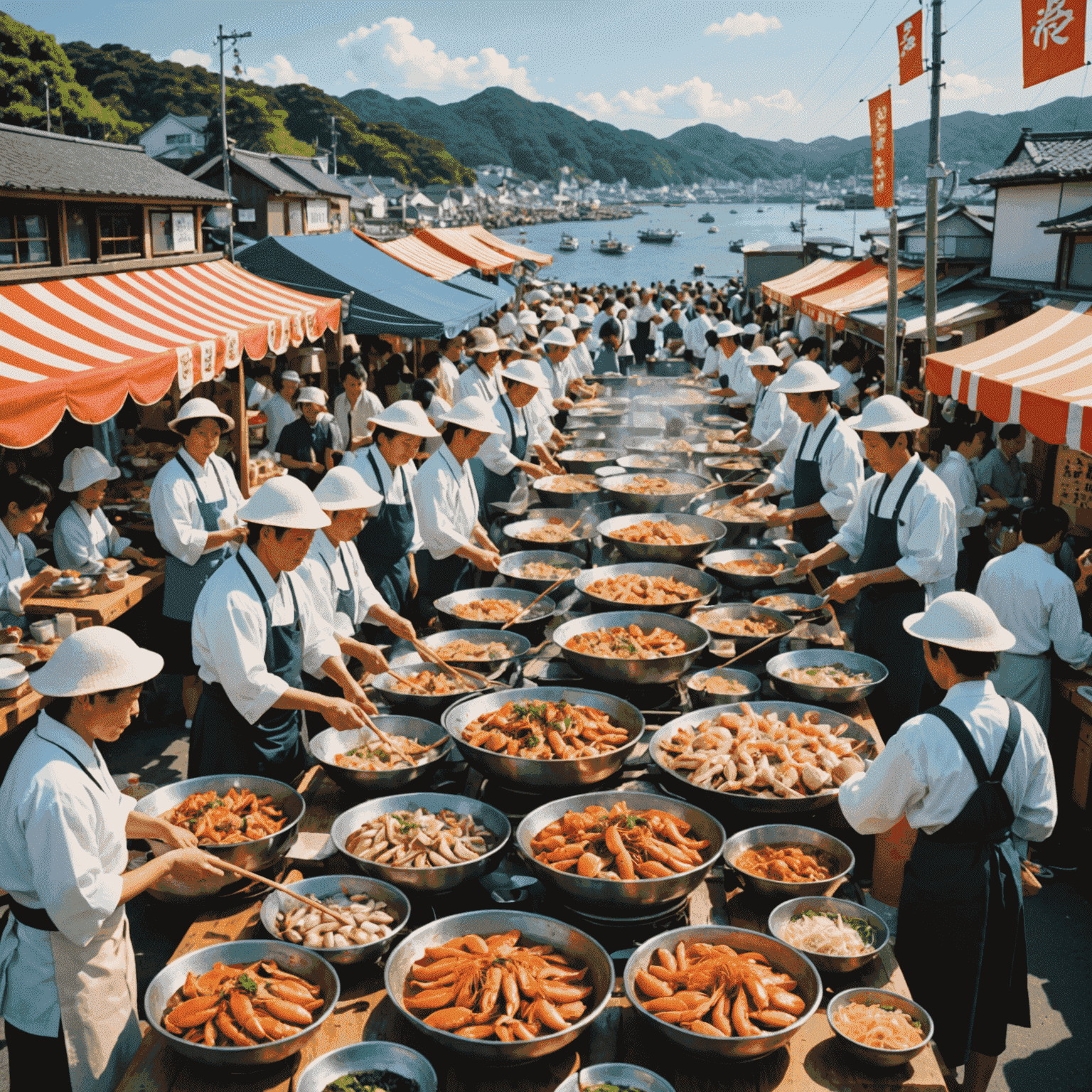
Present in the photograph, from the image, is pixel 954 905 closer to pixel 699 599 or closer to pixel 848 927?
pixel 848 927

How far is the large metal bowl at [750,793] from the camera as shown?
11.5ft

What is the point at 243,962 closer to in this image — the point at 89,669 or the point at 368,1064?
the point at 368,1064

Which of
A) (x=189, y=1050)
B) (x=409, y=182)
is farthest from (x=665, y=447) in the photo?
(x=409, y=182)

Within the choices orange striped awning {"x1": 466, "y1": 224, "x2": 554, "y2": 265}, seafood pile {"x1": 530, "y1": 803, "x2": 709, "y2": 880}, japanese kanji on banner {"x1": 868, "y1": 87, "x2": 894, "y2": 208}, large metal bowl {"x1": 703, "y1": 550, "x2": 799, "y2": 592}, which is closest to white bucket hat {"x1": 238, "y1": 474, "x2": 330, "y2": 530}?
seafood pile {"x1": 530, "y1": 803, "x2": 709, "y2": 880}

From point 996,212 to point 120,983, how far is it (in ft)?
47.0

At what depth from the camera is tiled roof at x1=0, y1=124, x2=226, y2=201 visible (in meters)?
7.59

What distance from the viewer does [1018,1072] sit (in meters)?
3.98

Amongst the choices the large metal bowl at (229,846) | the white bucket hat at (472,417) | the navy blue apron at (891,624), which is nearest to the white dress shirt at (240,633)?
the large metal bowl at (229,846)

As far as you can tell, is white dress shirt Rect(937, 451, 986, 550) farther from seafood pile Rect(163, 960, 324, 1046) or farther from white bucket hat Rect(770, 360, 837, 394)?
seafood pile Rect(163, 960, 324, 1046)

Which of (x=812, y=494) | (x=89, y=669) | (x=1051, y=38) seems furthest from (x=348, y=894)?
(x=1051, y=38)

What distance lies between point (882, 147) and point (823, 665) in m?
11.0

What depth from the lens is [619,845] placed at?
3.14m

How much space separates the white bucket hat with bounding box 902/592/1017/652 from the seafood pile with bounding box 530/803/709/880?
3.61 ft

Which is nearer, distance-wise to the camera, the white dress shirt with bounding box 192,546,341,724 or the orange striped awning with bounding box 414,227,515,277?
the white dress shirt with bounding box 192,546,341,724
